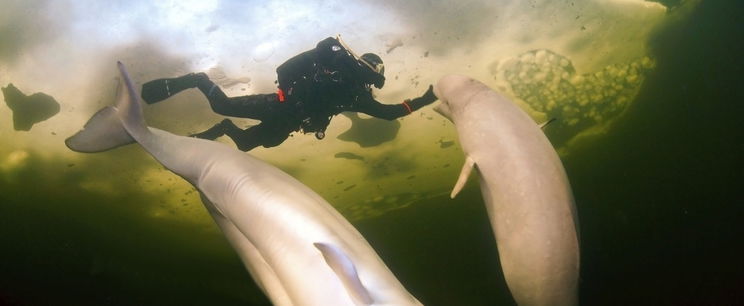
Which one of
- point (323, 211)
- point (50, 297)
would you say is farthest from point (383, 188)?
point (50, 297)

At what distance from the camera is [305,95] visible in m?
6.38

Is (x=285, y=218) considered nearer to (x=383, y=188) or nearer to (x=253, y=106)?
(x=253, y=106)

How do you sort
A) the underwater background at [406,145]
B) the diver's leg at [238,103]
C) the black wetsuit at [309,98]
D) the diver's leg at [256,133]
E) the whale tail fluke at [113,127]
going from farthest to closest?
1. the diver's leg at [256,133]
2. the underwater background at [406,145]
3. the diver's leg at [238,103]
4. the black wetsuit at [309,98]
5. the whale tail fluke at [113,127]

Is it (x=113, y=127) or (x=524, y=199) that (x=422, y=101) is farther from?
(x=113, y=127)

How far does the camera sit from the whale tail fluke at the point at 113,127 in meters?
3.98

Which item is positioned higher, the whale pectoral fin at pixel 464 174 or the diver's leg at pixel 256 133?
the whale pectoral fin at pixel 464 174

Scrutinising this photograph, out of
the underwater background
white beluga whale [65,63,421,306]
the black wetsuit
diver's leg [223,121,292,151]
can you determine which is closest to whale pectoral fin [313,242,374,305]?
white beluga whale [65,63,421,306]

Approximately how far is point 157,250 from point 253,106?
12445 mm

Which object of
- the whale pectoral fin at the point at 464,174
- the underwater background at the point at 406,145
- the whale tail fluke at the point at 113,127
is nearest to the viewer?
the whale pectoral fin at the point at 464,174

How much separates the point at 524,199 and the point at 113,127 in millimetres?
4274

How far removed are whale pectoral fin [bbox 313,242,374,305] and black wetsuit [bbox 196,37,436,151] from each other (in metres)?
4.05

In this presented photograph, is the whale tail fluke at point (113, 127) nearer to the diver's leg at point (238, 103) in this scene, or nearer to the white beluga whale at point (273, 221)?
the white beluga whale at point (273, 221)

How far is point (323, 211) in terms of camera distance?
3.05 meters

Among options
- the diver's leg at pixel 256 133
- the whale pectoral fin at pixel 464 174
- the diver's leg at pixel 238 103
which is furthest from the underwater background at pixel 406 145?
the whale pectoral fin at pixel 464 174
